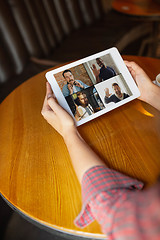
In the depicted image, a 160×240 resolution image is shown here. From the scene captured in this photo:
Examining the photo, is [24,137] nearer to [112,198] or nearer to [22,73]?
[112,198]

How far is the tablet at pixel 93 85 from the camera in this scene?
0.82 meters

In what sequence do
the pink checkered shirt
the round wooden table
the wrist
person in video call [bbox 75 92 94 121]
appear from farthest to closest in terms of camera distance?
the round wooden table
person in video call [bbox 75 92 94 121]
the wrist
the pink checkered shirt

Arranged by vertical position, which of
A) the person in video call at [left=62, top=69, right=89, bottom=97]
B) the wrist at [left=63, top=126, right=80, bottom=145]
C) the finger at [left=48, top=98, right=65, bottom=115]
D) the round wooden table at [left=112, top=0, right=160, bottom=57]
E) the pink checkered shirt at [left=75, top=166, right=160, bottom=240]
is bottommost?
the pink checkered shirt at [left=75, top=166, right=160, bottom=240]

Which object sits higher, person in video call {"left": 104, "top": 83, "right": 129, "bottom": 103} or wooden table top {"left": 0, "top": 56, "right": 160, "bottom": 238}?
person in video call {"left": 104, "top": 83, "right": 129, "bottom": 103}

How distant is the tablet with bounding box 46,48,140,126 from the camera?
823 mm

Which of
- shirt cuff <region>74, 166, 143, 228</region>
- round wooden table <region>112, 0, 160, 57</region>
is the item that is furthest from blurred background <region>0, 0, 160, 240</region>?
shirt cuff <region>74, 166, 143, 228</region>

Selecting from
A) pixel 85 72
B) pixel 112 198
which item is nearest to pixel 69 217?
pixel 112 198

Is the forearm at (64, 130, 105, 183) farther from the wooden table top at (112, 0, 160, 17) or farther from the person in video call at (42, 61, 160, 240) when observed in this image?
the wooden table top at (112, 0, 160, 17)

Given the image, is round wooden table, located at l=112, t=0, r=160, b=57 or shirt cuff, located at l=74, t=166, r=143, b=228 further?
round wooden table, located at l=112, t=0, r=160, b=57

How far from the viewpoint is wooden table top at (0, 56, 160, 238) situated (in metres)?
0.61

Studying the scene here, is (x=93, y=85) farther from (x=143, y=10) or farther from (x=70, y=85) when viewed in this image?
(x=143, y=10)

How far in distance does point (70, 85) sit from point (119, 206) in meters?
0.50

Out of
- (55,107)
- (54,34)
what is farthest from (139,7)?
(55,107)

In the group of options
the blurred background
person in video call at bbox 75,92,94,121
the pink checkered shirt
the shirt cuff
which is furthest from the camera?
the blurred background
